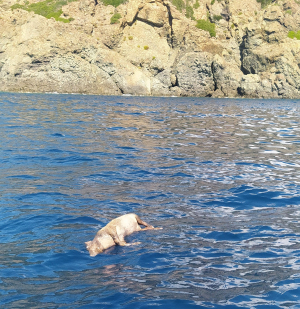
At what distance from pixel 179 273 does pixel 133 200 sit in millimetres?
3546

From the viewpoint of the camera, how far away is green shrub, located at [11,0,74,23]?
69.2 meters

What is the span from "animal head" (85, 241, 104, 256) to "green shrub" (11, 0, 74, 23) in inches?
2614

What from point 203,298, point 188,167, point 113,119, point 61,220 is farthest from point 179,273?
point 113,119

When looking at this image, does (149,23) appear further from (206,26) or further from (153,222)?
(153,222)

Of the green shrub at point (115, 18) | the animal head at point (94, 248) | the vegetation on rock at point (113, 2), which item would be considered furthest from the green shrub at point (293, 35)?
the animal head at point (94, 248)

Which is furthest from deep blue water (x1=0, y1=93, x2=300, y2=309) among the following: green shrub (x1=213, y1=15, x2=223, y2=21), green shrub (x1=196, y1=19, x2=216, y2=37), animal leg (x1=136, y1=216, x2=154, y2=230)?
green shrub (x1=213, y1=15, x2=223, y2=21)

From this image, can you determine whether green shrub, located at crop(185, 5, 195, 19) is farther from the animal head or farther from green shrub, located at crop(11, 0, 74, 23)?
the animal head

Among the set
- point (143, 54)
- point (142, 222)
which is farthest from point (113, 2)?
point (142, 222)

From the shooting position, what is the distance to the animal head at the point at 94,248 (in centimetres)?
616

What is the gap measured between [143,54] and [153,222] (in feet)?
208

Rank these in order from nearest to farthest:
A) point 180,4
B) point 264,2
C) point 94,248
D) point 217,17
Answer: point 94,248 < point 217,17 < point 180,4 < point 264,2

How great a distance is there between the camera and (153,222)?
7562 millimetres

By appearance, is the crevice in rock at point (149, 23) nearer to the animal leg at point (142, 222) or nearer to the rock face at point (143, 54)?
the rock face at point (143, 54)

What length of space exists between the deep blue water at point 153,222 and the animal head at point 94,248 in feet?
0.33
